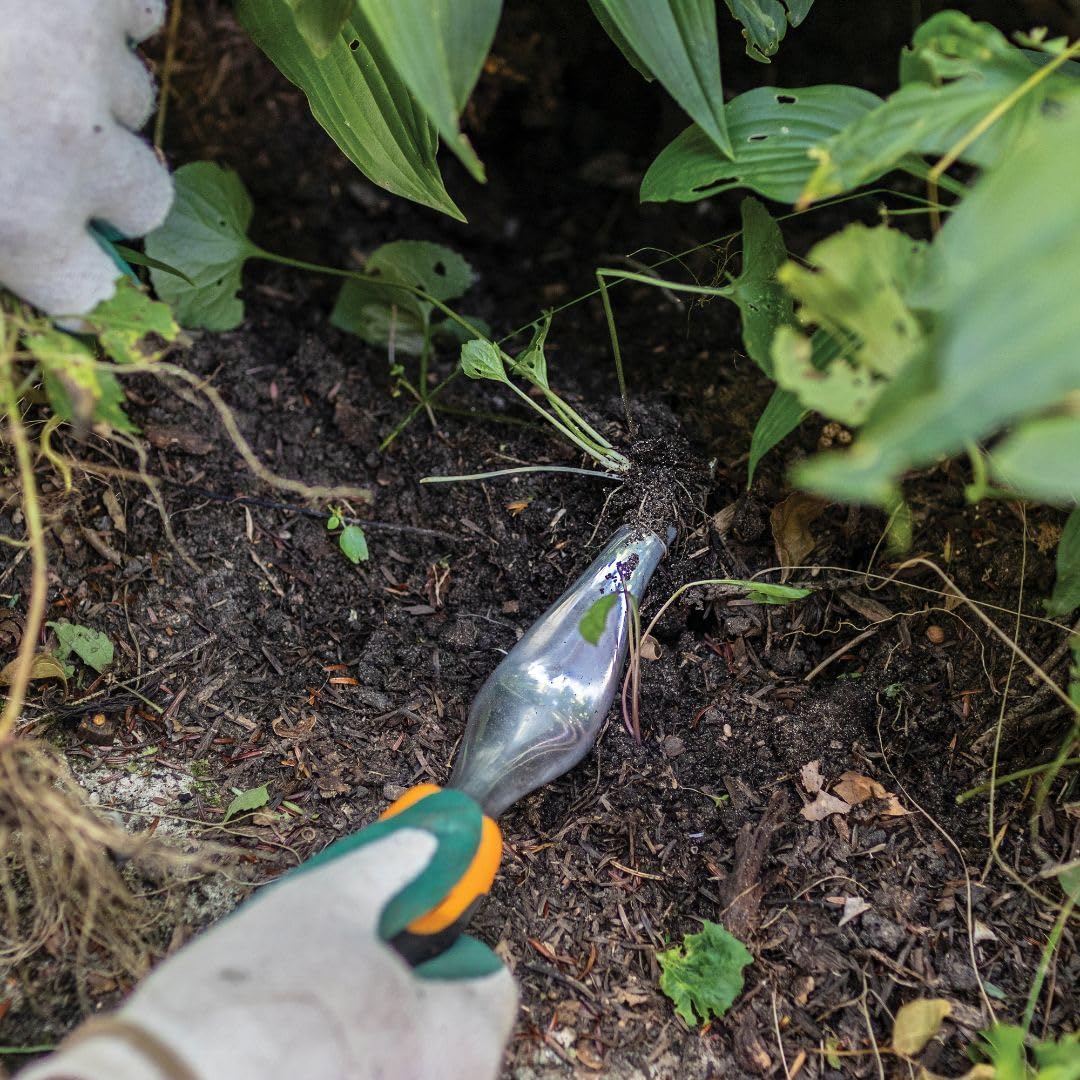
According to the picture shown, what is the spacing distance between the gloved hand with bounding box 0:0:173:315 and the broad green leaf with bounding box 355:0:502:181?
28 centimetres

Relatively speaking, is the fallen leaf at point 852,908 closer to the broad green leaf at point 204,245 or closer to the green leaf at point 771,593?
the green leaf at point 771,593

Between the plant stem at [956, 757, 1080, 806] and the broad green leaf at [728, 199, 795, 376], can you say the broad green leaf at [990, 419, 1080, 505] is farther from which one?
the plant stem at [956, 757, 1080, 806]

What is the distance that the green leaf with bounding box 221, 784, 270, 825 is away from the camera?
1.11 metres

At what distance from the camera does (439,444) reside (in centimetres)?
142

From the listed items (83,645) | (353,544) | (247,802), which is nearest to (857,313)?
(353,544)

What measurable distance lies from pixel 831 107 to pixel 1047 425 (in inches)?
23.1

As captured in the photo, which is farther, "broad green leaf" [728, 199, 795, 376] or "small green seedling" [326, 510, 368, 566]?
"small green seedling" [326, 510, 368, 566]

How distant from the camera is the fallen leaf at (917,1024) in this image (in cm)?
100

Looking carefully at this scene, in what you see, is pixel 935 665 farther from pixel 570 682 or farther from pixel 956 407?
pixel 956 407

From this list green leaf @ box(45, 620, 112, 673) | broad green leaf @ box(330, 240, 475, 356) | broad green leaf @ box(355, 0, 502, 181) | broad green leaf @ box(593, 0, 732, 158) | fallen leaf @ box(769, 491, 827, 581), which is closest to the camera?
broad green leaf @ box(355, 0, 502, 181)

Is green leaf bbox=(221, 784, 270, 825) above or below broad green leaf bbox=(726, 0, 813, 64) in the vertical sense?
below

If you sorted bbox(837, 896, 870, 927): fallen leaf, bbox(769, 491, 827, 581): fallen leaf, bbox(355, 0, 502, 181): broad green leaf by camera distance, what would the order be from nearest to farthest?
bbox(355, 0, 502, 181): broad green leaf → bbox(837, 896, 870, 927): fallen leaf → bbox(769, 491, 827, 581): fallen leaf

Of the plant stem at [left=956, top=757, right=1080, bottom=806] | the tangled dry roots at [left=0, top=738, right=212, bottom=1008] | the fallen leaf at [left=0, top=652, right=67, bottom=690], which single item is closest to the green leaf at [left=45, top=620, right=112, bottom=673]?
the fallen leaf at [left=0, top=652, right=67, bottom=690]

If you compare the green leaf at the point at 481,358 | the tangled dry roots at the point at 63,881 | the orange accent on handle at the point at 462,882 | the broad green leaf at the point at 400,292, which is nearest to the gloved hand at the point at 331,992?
the orange accent on handle at the point at 462,882
